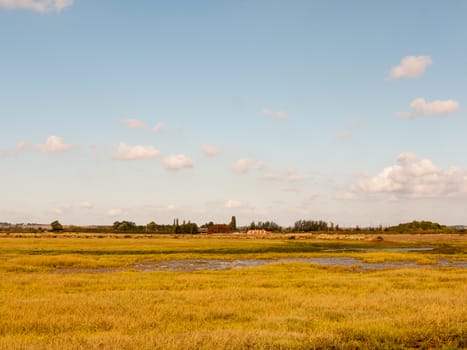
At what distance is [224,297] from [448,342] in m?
11.0

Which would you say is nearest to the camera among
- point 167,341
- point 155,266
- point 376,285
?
point 167,341

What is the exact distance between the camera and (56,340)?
511 inches

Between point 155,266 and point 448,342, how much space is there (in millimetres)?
35744

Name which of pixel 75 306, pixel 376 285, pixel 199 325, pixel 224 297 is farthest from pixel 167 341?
pixel 376 285

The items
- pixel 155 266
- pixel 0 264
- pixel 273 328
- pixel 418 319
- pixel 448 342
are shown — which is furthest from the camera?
pixel 155 266

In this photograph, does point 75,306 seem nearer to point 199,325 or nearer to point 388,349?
point 199,325

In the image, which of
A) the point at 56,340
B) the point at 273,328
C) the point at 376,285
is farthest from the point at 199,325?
the point at 376,285

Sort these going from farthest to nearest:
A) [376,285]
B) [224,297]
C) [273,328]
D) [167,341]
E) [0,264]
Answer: [0,264] < [376,285] < [224,297] < [273,328] < [167,341]

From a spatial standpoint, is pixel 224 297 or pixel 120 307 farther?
pixel 224 297

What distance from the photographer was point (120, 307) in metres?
18.6

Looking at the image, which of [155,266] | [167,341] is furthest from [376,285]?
[155,266]

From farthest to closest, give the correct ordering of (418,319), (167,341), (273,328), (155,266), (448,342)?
(155,266)
(418,319)
(273,328)
(448,342)
(167,341)

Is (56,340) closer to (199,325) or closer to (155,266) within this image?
(199,325)

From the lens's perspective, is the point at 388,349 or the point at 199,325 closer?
the point at 388,349
